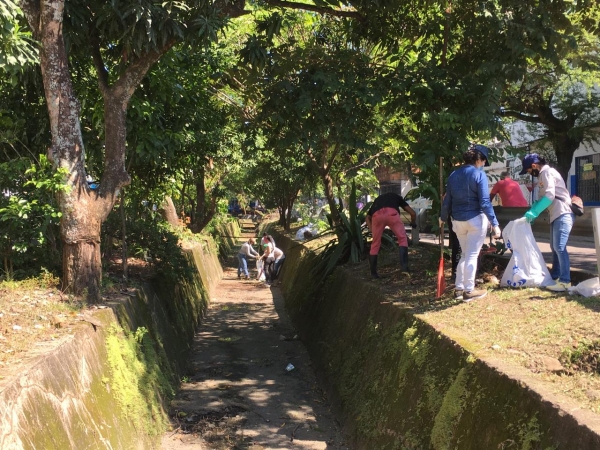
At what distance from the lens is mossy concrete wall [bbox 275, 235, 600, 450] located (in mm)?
3334

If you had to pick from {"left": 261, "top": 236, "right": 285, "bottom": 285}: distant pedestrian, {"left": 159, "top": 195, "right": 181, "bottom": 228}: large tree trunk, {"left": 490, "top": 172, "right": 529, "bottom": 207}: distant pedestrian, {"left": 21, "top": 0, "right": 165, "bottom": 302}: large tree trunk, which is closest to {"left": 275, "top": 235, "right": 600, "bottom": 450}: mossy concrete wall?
{"left": 490, "top": 172, "right": 529, "bottom": 207}: distant pedestrian

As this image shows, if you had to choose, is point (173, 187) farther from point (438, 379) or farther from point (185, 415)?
point (438, 379)

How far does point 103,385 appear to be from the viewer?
550 centimetres

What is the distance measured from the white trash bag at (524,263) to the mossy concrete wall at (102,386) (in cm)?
420

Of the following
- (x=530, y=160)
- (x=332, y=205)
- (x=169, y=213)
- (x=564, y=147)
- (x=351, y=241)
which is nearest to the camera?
(x=530, y=160)

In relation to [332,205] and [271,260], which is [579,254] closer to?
[332,205]

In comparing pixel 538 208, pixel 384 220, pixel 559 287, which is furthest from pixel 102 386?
pixel 384 220

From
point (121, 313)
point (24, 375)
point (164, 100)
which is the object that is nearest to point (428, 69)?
point (164, 100)

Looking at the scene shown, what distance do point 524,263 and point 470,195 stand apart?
0.97 metres

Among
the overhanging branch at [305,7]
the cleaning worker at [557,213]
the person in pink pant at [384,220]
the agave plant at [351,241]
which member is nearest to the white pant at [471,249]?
the cleaning worker at [557,213]

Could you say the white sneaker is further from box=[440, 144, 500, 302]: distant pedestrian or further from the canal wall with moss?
the canal wall with moss

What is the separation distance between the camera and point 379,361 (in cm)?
647

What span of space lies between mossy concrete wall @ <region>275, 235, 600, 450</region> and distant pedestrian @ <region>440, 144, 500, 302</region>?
72cm

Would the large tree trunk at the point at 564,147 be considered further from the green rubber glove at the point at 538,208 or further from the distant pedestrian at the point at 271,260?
the green rubber glove at the point at 538,208
